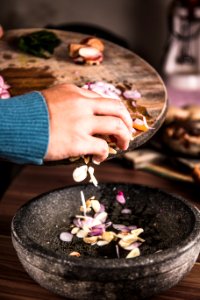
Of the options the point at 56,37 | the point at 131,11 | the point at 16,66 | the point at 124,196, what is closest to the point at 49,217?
the point at 124,196

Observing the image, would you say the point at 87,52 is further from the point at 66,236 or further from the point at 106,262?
the point at 106,262

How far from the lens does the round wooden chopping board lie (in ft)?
5.84

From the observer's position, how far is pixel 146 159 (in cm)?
240

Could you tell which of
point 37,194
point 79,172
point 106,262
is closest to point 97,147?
point 79,172

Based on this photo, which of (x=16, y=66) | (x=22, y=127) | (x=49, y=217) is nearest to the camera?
(x=22, y=127)

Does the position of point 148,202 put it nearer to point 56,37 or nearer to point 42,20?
point 56,37

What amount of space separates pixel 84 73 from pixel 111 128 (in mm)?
534

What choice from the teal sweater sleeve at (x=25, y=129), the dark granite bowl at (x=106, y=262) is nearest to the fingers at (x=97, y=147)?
the teal sweater sleeve at (x=25, y=129)

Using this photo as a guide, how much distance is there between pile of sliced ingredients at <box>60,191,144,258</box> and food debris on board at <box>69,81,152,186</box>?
136 millimetres

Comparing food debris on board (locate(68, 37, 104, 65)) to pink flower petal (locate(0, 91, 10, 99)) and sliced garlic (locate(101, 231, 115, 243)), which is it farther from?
sliced garlic (locate(101, 231, 115, 243))

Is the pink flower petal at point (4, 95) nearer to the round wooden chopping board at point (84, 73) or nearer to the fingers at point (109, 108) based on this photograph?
the round wooden chopping board at point (84, 73)

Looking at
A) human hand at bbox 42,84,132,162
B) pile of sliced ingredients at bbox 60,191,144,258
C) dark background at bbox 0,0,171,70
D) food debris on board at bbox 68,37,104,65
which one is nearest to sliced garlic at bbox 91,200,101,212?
pile of sliced ingredients at bbox 60,191,144,258

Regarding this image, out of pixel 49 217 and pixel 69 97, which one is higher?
pixel 69 97

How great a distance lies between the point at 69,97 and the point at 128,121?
0.16 meters
